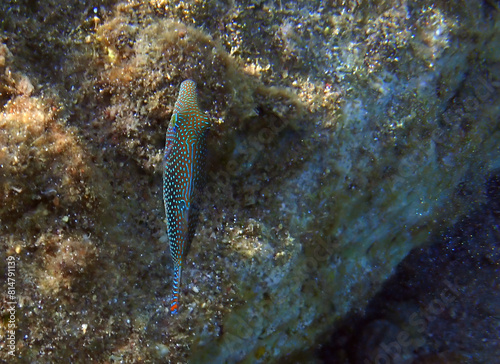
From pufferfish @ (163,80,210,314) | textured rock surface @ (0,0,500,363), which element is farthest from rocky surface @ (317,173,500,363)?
pufferfish @ (163,80,210,314)

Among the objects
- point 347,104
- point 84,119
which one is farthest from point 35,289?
point 347,104

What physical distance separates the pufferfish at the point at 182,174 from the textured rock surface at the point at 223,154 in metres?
0.65

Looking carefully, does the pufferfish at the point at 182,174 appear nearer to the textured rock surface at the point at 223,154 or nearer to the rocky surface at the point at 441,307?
the textured rock surface at the point at 223,154

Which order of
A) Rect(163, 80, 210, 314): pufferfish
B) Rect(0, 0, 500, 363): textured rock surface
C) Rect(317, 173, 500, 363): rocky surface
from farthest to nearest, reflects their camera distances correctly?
Rect(317, 173, 500, 363): rocky surface → Rect(0, 0, 500, 363): textured rock surface → Rect(163, 80, 210, 314): pufferfish

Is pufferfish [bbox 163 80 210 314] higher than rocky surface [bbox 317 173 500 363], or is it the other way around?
pufferfish [bbox 163 80 210 314]

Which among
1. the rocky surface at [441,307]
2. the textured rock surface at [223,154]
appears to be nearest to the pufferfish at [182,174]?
the textured rock surface at [223,154]

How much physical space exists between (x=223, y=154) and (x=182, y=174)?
1.02 metres

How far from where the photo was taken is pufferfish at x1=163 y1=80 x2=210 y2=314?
2521 millimetres

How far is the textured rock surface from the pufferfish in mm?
648

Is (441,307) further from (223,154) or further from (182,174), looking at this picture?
(182,174)

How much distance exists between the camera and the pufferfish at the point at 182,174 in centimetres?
252

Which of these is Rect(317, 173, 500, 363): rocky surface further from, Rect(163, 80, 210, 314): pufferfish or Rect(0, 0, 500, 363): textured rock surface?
Rect(163, 80, 210, 314): pufferfish

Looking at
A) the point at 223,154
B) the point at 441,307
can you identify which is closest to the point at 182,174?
the point at 223,154

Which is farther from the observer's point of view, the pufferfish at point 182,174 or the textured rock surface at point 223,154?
the textured rock surface at point 223,154
